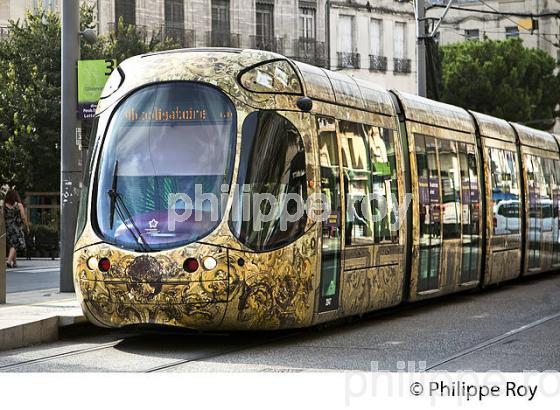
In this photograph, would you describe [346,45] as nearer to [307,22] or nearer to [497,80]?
[307,22]

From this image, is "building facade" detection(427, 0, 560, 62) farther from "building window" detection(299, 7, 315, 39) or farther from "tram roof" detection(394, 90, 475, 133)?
"tram roof" detection(394, 90, 475, 133)

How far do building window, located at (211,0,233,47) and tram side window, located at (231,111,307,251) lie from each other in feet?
119

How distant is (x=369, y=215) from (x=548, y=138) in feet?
35.4

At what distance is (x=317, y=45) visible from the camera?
166ft

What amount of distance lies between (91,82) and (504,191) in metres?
7.12

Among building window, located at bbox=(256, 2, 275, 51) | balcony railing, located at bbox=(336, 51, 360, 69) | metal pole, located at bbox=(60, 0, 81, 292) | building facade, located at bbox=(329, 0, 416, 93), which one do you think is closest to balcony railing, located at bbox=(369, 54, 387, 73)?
building facade, located at bbox=(329, 0, 416, 93)

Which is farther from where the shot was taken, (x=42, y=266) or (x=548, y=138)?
(x=42, y=266)

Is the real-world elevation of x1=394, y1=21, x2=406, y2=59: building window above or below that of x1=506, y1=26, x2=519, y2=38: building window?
below

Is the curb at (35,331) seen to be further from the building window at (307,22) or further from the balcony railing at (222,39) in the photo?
the building window at (307,22)

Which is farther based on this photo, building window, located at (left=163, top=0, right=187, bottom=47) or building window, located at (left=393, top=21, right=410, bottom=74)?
building window, located at (left=393, top=21, right=410, bottom=74)

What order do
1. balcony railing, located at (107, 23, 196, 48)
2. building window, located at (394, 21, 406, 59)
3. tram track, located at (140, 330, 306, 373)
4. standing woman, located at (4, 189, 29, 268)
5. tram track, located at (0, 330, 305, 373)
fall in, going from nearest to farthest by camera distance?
1. tram track, located at (140, 330, 306, 373)
2. tram track, located at (0, 330, 305, 373)
3. standing woman, located at (4, 189, 29, 268)
4. balcony railing, located at (107, 23, 196, 48)
5. building window, located at (394, 21, 406, 59)

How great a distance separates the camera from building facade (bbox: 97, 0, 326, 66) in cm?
4531
